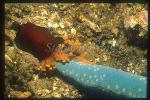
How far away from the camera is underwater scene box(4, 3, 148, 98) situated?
5.60 meters

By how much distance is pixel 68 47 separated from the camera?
5625 millimetres

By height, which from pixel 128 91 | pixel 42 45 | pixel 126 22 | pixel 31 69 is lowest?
pixel 128 91

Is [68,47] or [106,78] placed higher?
[68,47]

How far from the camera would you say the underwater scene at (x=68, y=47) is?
5602 mm

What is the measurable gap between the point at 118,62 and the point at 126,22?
634mm

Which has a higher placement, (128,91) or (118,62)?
(118,62)

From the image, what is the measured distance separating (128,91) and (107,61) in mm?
565

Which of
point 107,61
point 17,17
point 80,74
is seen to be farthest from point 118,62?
point 17,17

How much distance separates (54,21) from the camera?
5621mm

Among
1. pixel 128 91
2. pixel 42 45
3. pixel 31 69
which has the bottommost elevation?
pixel 128 91

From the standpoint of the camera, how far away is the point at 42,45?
5602 mm

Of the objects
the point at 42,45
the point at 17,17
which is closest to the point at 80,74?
the point at 42,45

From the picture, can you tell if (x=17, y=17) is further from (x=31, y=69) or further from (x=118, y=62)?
(x=118, y=62)

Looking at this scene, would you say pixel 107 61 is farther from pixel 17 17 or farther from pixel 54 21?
pixel 17 17
